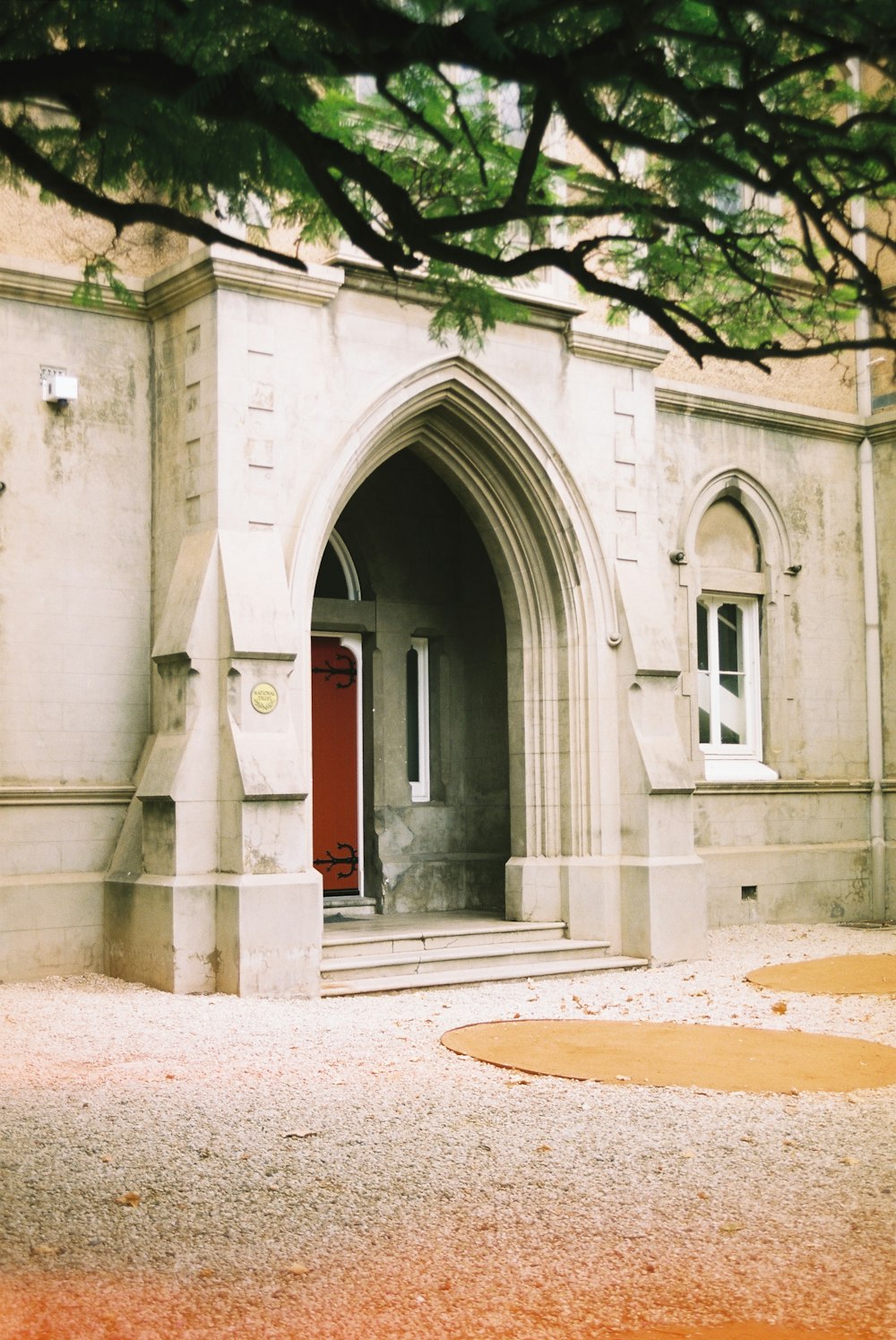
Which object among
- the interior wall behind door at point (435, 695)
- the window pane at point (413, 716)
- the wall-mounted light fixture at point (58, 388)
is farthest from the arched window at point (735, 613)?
the wall-mounted light fixture at point (58, 388)

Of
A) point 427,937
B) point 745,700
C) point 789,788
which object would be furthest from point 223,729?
point 789,788

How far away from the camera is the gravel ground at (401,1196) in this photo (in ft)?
13.5

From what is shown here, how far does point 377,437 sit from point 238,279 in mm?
1624

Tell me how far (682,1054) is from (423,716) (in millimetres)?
6745

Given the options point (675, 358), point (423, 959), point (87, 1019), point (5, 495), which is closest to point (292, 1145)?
point (87, 1019)

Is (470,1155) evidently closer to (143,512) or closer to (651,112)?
(651,112)

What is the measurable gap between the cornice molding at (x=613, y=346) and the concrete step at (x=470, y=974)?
4.97m

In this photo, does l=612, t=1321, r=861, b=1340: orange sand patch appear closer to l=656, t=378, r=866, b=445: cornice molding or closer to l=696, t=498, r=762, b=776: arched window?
l=696, t=498, r=762, b=776: arched window

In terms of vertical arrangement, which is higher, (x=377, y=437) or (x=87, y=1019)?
(x=377, y=437)

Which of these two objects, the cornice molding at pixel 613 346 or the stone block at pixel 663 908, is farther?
the cornice molding at pixel 613 346

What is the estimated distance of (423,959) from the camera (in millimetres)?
10969

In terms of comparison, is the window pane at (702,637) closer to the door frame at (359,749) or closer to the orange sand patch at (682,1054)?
the door frame at (359,749)

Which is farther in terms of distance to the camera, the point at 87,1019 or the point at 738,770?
the point at 738,770

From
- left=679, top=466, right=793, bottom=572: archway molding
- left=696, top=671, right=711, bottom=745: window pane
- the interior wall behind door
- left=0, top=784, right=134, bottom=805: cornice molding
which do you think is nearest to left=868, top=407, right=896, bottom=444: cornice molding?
left=679, top=466, right=793, bottom=572: archway molding
